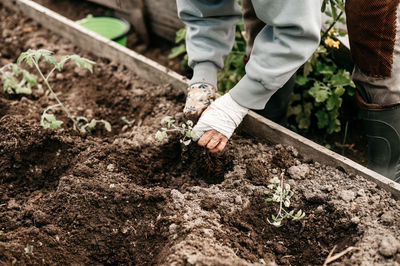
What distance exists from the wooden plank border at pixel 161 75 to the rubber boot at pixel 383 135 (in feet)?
0.99

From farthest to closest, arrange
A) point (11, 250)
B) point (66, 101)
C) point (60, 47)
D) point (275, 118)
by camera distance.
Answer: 1. point (60, 47)
2. point (66, 101)
3. point (275, 118)
4. point (11, 250)

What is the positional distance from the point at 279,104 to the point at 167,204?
1028mm

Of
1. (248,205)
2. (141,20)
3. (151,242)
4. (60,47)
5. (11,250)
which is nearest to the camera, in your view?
(11,250)

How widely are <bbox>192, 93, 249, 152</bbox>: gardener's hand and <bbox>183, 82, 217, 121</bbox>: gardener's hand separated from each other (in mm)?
148

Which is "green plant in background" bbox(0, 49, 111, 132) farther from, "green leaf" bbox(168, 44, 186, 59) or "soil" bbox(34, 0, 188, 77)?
"soil" bbox(34, 0, 188, 77)

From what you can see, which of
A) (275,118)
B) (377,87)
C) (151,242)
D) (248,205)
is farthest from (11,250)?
(377,87)

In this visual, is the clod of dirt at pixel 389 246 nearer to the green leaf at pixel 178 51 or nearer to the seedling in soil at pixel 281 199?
the seedling in soil at pixel 281 199

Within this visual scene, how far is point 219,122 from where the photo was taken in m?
1.99

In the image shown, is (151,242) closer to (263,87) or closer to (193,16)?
(263,87)

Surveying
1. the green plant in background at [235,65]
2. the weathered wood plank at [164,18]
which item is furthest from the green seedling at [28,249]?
the weathered wood plank at [164,18]

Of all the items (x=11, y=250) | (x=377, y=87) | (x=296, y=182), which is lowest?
(x=11, y=250)

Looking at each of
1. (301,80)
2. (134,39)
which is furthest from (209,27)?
(134,39)

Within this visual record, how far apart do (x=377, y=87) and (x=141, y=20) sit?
241cm

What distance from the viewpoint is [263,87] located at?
1.87 m
